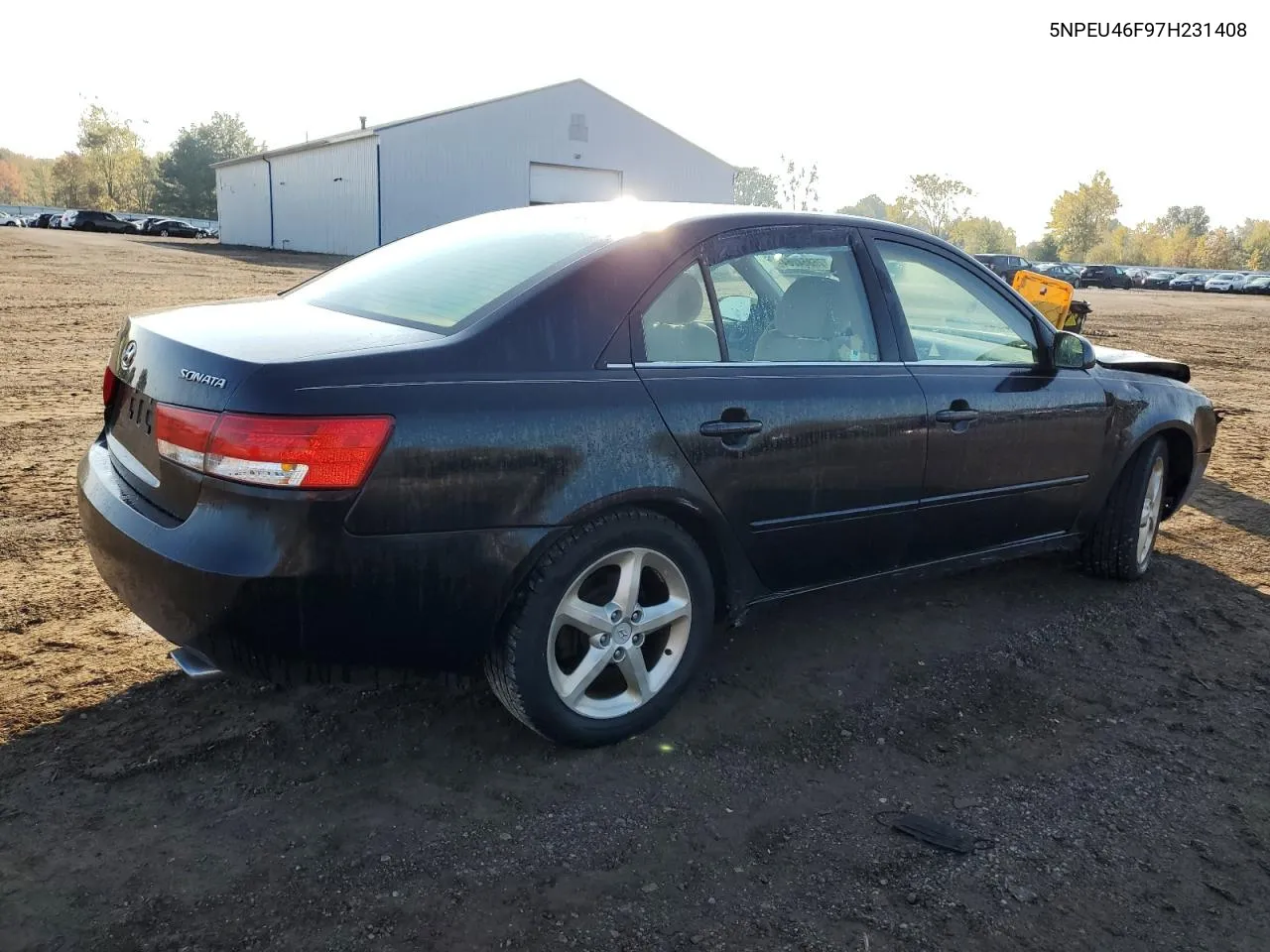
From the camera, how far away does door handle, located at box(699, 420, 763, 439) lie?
298cm

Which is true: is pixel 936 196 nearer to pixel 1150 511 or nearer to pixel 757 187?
pixel 757 187

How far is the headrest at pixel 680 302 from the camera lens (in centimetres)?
300

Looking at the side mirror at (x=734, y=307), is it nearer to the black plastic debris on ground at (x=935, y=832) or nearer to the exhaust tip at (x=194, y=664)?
the black plastic debris on ground at (x=935, y=832)

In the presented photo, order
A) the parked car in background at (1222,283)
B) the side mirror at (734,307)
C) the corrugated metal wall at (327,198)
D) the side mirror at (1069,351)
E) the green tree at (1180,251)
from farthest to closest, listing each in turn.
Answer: the green tree at (1180,251) < the parked car in background at (1222,283) < the corrugated metal wall at (327,198) < the side mirror at (1069,351) < the side mirror at (734,307)

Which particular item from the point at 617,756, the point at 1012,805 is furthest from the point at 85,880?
the point at 1012,805

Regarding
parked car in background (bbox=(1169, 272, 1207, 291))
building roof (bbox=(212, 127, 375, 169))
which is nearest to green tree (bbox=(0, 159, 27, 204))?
building roof (bbox=(212, 127, 375, 169))

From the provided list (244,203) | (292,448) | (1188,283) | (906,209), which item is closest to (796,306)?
(292,448)

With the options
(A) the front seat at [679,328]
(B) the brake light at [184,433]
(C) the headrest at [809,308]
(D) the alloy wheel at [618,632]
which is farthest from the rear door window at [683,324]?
(B) the brake light at [184,433]

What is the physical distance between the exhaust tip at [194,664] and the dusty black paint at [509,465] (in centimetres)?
9

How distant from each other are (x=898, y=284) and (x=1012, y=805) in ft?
6.24

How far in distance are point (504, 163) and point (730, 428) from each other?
35.8 m

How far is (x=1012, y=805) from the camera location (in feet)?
9.30

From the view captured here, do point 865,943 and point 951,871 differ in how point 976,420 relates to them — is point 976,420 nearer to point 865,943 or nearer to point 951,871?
point 951,871

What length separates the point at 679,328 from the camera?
3.06 metres
